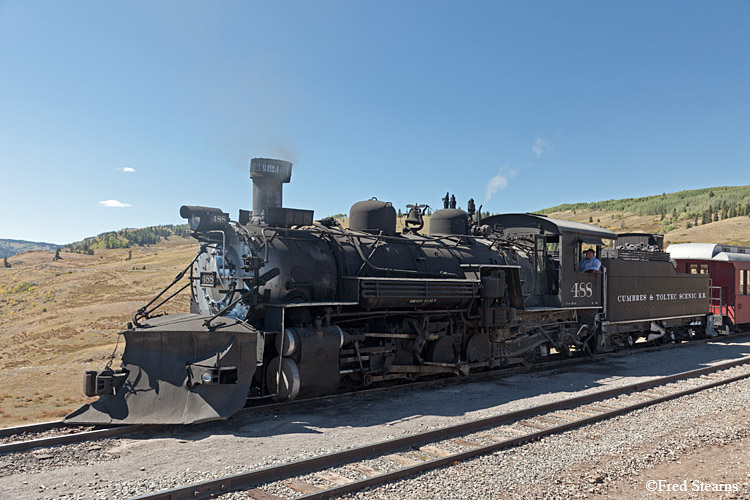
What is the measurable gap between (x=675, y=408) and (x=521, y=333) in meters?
3.59

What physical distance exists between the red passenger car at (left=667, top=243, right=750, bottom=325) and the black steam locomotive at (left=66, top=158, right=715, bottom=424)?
7.31m

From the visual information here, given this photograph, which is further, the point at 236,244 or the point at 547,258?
the point at 547,258

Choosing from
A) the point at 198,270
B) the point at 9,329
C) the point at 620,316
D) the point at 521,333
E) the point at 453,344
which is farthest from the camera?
the point at 9,329

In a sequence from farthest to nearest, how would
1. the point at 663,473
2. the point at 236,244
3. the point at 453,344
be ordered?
1. the point at 453,344
2. the point at 236,244
3. the point at 663,473

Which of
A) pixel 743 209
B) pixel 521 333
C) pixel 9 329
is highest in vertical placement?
pixel 743 209

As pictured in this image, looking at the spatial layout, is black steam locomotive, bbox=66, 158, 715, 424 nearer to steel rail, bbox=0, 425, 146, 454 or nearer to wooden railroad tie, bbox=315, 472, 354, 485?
steel rail, bbox=0, 425, 146, 454

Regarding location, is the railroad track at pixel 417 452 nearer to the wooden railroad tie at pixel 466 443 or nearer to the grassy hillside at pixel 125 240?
the wooden railroad tie at pixel 466 443

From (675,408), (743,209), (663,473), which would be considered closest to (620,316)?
(675,408)

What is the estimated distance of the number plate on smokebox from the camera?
840 cm

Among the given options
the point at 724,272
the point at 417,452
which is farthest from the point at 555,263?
the point at 724,272

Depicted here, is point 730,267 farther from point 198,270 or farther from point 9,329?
point 9,329

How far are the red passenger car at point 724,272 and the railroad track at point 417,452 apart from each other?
11027 mm

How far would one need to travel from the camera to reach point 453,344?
10445 millimetres

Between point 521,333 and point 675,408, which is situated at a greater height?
point 521,333
